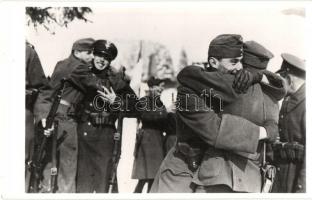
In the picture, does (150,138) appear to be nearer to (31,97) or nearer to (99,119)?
(99,119)

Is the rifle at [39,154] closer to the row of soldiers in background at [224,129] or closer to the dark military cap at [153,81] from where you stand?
the row of soldiers in background at [224,129]

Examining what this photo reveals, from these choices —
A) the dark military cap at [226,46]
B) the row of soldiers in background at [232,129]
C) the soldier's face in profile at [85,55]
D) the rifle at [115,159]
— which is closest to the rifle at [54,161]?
the rifle at [115,159]

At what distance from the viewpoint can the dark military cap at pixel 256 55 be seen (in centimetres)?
450

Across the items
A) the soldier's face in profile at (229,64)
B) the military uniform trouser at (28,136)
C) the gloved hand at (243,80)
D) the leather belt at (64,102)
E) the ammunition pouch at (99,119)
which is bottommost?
the military uniform trouser at (28,136)

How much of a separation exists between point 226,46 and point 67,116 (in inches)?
58.1

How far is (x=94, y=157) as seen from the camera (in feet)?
15.2

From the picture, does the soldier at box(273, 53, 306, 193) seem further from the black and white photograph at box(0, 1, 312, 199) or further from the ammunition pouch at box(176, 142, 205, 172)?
the ammunition pouch at box(176, 142, 205, 172)

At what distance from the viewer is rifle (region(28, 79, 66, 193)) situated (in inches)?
180

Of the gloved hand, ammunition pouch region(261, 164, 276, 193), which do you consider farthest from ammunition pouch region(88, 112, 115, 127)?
ammunition pouch region(261, 164, 276, 193)

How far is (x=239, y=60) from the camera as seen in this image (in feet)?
14.5

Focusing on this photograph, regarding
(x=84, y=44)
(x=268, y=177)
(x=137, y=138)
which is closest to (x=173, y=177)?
(x=137, y=138)

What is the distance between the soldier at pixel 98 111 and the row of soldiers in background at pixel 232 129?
0.48m
